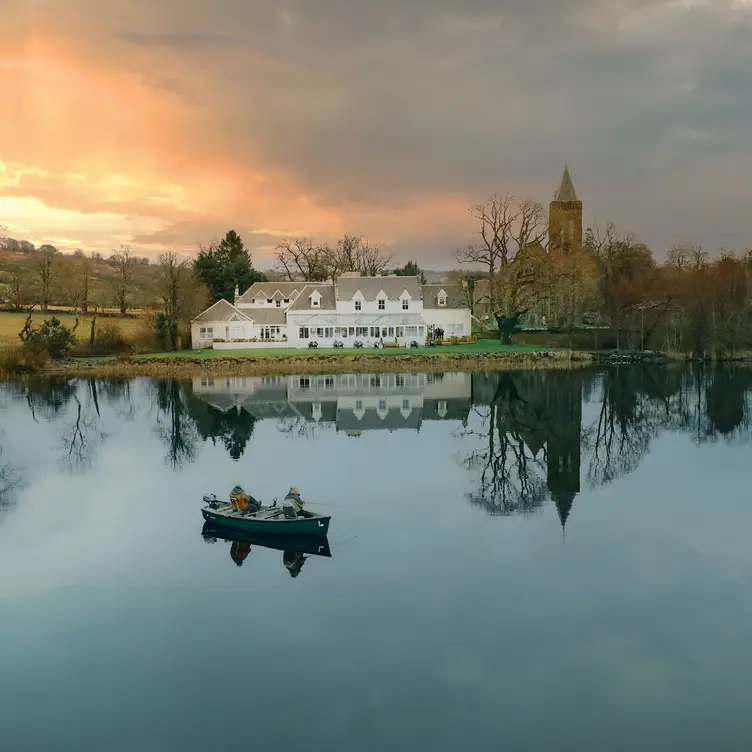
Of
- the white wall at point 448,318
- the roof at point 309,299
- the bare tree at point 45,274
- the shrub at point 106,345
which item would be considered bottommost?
the shrub at point 106,345

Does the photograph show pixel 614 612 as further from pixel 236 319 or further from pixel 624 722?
pixel 236 319

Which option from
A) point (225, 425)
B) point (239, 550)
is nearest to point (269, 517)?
point (239, 550)

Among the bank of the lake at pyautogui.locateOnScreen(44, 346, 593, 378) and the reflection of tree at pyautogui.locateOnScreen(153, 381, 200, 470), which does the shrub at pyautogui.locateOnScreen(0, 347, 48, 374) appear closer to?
the bank of the lake at pyautogui.locateOnScreen(44, 346, 593, 378)

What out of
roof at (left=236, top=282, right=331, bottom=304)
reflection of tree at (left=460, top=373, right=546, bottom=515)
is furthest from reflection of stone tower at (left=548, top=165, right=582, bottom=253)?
reflection of tree at (left=460, top=373, right=546, bottom=515)

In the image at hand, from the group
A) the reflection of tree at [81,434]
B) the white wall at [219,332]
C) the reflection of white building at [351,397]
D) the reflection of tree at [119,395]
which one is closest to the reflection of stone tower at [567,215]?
the white wall at [219,332]

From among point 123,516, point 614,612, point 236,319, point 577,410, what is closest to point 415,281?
point 236,319

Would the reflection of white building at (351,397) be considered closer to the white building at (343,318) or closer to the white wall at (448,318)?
the white building at (343,318)

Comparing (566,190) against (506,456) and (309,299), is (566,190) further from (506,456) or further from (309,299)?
(506,456)
